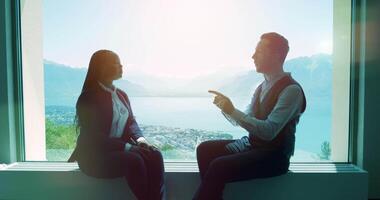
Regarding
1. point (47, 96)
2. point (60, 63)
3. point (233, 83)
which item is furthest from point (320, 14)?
point (47, 96)

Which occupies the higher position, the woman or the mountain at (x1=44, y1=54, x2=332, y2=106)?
the mountain at (x1=44, y1=54, x2=332, y2=106)

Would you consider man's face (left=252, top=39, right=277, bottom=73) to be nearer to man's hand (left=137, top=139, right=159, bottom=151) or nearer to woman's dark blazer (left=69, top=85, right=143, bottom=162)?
man's hand (left=137, top=139, right=159, bottom=151)

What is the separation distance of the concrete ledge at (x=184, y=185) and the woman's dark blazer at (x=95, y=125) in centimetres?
28

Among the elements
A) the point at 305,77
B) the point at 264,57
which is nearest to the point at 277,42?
the point at 264,57

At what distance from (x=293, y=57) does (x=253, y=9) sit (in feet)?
1.48

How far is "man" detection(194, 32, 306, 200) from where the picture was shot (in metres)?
2.17

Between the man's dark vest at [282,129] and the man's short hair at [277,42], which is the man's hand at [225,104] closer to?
the man's dark vest at [282,129]

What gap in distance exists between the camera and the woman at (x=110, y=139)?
222 cm

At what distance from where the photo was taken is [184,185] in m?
2.51

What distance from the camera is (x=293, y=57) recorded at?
8.34 feet

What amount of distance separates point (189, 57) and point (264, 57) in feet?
1.87

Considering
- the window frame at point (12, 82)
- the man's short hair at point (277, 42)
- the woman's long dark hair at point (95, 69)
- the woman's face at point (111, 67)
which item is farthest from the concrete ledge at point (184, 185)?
the man's short hair at point (277, 42)

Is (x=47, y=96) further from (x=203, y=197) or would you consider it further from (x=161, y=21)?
(x=203, y=197)

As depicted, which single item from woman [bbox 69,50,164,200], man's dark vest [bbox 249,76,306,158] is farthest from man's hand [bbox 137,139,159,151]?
man's dark vest [bbox 249,76,306,158]
